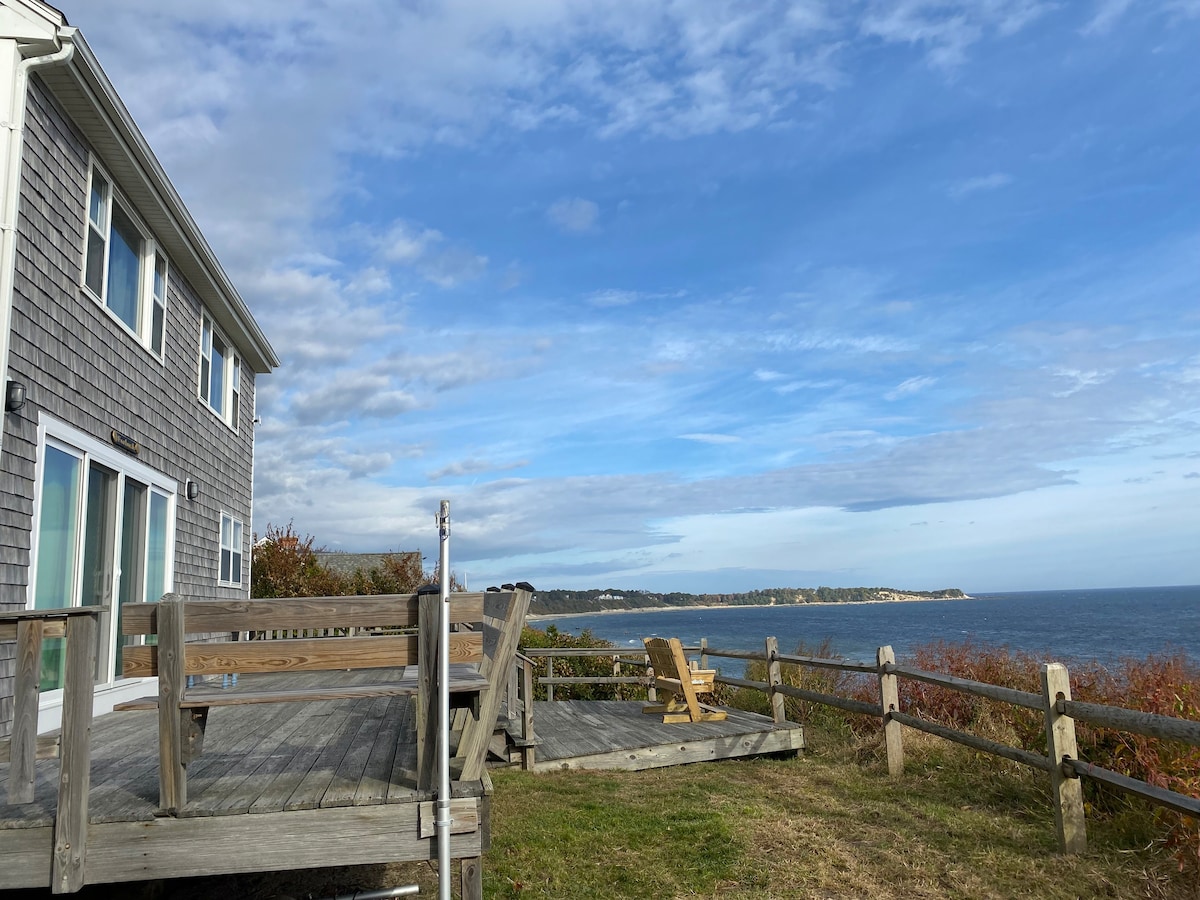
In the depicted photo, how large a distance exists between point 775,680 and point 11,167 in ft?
30.0

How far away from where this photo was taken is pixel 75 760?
136 inches

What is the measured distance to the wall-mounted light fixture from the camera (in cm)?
584

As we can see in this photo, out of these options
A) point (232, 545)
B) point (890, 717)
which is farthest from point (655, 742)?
point (232, 545)

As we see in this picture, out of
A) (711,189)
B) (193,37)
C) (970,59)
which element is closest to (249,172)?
(193,37)

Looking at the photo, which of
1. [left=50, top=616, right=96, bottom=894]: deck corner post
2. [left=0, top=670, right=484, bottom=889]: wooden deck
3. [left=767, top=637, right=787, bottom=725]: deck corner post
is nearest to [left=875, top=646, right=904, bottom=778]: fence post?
[left=767, top=637, right=787, bottom=725]: deck corner post

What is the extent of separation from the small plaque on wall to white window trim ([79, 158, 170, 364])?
3.53ft

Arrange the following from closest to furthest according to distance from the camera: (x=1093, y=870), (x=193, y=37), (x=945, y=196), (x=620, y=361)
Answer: (x=1093, y=870) → (x=193, y=37) → (x=945, y=196) → (x=620, y=361)

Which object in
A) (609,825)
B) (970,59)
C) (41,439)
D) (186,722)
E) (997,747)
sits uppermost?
(970,59)

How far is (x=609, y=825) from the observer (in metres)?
6.46

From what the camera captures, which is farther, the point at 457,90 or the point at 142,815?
the point at 457,90

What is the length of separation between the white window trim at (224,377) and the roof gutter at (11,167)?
17.3 feet

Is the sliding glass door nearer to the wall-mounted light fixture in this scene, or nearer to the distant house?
the distant house

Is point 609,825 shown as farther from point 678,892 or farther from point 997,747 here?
point 997,747

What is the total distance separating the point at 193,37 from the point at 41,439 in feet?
20.3
